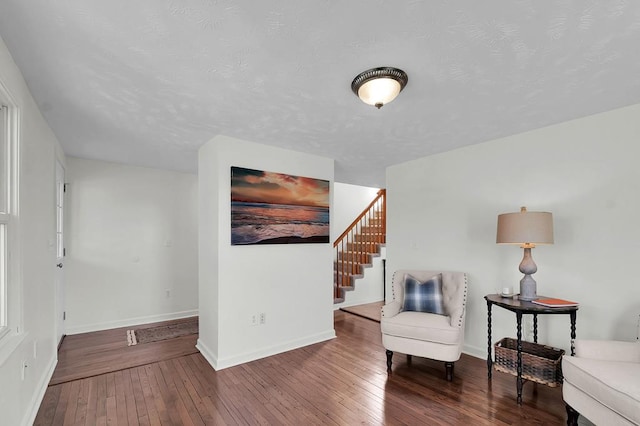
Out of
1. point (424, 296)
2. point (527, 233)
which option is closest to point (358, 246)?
point (424, 296)

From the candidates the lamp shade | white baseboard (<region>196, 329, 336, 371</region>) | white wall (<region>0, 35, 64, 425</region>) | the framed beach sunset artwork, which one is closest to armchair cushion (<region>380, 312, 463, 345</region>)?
the lamp shade

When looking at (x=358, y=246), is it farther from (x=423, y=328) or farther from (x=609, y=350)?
(x=609, y=350)

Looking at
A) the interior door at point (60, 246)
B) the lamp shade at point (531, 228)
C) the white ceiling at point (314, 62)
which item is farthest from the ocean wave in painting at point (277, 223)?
the interior door at point (60, 246)

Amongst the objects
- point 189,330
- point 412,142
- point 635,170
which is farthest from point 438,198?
point 189,330

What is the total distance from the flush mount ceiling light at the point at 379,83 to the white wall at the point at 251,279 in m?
1.62

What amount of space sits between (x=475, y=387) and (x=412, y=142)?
234 cm

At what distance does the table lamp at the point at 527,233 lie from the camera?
2443 millimetres

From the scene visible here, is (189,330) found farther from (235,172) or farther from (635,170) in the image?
(635,170)

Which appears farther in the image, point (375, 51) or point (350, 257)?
point (350, 257)

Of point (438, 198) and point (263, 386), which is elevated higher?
point (438, 198)

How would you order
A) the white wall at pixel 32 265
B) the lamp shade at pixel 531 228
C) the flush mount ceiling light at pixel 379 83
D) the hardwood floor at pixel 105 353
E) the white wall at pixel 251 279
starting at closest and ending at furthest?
the white wall at pixel 32 265
the flush mount ceiling light at pixel 379 83
the lamp shade at pixel 531 228
the hardwood floor at pixel 105 353
the white wall at pixel 251 279

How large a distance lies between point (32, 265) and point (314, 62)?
2414 millimetres

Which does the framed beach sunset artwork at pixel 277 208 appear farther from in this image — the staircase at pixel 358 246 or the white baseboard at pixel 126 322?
the white baseboard at pixel 126 322

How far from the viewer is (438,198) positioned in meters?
3.66
